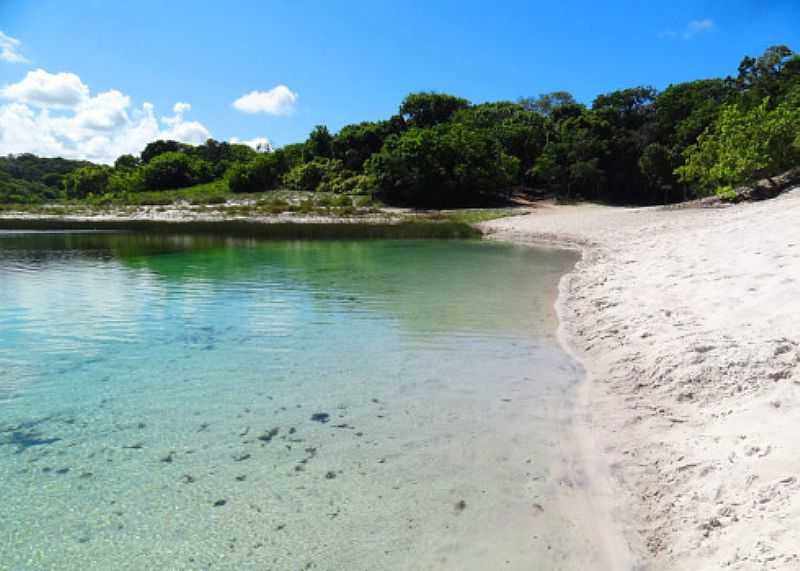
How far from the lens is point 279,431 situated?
6262 millimetres

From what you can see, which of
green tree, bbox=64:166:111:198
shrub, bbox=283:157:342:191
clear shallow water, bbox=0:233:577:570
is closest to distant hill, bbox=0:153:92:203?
green tree, bbox=64:166:111:198

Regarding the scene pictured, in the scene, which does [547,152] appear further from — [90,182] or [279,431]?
[90,182]

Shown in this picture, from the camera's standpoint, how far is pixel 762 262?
10.4m

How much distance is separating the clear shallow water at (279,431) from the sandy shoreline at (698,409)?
2.19 ft

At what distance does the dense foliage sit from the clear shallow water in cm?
3056

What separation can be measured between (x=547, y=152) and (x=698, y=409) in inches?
2752

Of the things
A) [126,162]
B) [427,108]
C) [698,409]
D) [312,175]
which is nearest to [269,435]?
[698,409]

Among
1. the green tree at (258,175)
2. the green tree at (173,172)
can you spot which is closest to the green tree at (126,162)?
the green tree at (173,172)

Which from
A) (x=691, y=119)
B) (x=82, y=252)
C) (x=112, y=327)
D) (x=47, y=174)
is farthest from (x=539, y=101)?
(x=47, y=174)

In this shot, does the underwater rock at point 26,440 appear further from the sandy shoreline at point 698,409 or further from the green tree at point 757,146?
the green tree at point 757,146

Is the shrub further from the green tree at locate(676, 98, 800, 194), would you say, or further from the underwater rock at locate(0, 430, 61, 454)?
the underwater rock at locate(0, 430, 61, 454)

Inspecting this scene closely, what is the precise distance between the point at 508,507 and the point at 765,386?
11.0 ft

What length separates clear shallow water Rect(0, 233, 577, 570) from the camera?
4289 millimetres

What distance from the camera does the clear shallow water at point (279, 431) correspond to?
4.29 metres
